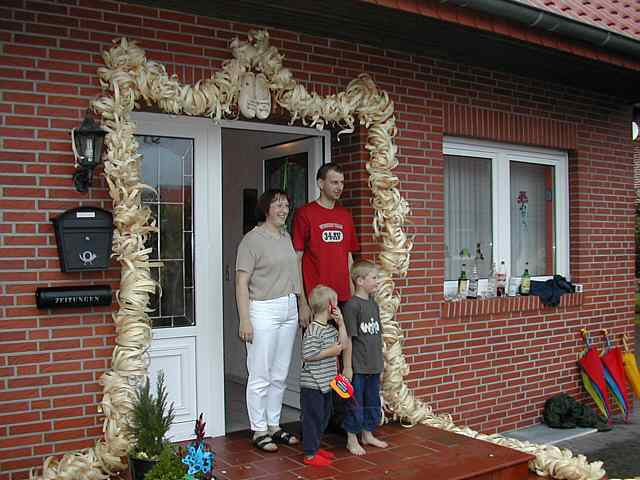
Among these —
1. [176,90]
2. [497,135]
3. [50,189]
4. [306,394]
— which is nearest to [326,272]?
[306,394]

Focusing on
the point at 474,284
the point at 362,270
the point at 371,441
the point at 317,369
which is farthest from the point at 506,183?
the point at 317,369

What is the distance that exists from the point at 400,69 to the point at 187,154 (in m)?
1.94

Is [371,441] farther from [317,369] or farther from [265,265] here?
[265,265]

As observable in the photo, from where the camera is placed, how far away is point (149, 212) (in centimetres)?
453

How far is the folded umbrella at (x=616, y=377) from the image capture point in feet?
23.8

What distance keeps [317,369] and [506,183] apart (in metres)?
3.26

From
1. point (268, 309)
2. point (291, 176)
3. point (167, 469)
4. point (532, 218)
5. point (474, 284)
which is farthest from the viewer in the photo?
point (532, 218)

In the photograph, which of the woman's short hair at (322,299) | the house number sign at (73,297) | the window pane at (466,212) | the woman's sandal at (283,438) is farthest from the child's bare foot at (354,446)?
the window pane at (466,212)

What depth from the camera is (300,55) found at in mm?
5402

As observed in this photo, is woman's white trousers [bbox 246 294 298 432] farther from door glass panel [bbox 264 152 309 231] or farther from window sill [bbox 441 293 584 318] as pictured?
window sill [bbox 441 293 584 318]

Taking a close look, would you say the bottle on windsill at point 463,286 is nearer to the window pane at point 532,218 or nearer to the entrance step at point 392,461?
the window pane at point 532,218

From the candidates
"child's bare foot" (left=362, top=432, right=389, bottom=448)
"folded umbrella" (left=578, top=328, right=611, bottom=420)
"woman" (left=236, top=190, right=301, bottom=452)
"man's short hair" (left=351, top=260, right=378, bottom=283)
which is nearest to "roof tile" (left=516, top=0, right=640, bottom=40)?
"man's short hair" (left=351, top=260, right=378, bottom=283)

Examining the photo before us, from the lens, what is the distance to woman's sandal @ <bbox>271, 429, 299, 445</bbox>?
504 cm

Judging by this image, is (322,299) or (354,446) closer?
(322,299)
